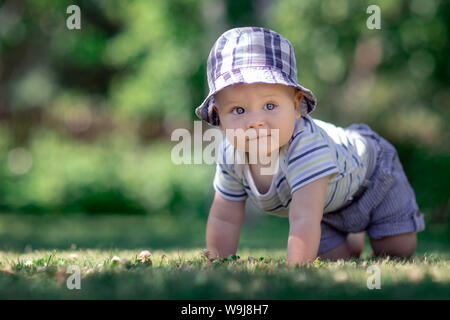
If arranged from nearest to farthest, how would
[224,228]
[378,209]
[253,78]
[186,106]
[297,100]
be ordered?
[253,78]
[297,100]
[224,228]
[378,209]
[186,106]

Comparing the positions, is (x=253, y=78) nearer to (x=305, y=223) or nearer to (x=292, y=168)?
(x=292, y=168)

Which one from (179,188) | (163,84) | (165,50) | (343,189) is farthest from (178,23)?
(343,189)

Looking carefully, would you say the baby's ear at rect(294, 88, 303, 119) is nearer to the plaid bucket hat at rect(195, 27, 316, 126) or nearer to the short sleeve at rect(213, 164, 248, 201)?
the plaid bucket hat at rect(195, 27, 316, 126)

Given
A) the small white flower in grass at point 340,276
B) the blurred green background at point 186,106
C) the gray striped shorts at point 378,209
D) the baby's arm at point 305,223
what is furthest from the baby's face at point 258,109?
the blurred green background at point 186,106

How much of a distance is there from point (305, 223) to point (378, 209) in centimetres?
105

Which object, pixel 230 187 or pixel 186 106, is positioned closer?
pixel 230 187

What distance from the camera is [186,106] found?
9.44 m

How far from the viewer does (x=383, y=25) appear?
7.95 metres

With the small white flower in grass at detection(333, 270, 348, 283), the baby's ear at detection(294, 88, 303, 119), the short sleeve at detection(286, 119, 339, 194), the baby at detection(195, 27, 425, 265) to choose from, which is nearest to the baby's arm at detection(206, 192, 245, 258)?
the baby at detection(195, 27, 425, 265)

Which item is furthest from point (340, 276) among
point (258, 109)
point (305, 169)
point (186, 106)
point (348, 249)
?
point (186, 106)

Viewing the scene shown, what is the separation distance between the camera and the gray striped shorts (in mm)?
3332

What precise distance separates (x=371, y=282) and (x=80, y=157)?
891 cm
